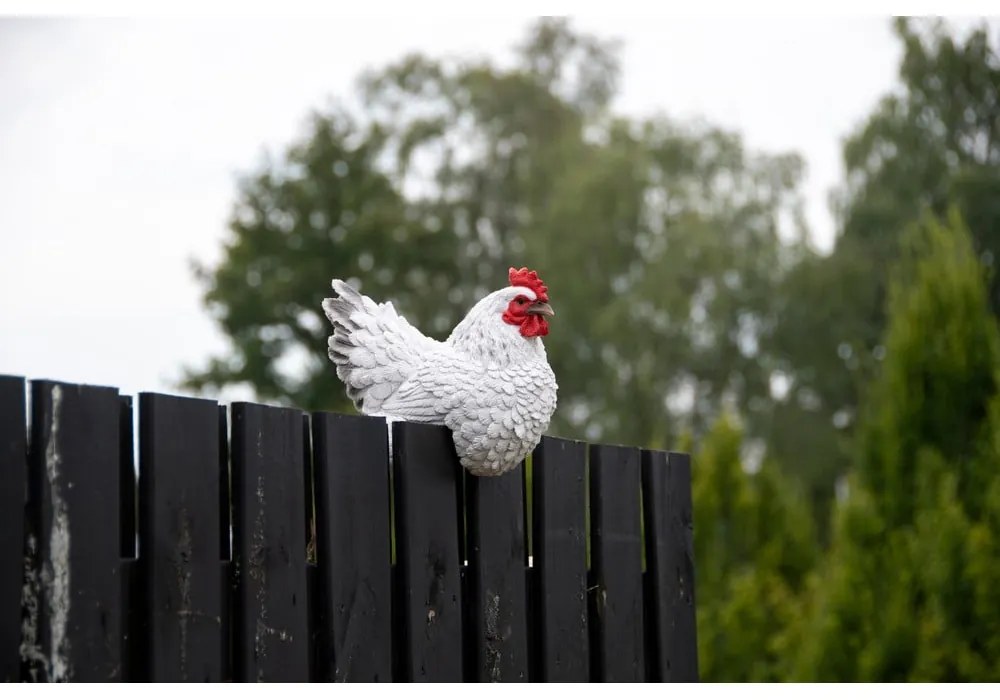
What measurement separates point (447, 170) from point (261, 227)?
2857mm

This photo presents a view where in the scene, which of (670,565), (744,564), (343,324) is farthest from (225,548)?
(744,564)

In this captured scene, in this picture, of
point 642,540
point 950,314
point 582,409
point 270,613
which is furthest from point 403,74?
point 270,613

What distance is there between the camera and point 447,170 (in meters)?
17.5

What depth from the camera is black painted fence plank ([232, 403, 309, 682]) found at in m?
2.69

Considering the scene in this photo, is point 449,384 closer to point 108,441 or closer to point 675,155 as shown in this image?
point 108,441

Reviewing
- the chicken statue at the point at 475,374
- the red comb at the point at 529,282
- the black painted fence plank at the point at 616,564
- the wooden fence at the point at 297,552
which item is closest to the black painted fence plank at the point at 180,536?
the wooden fence at the point at 297,552

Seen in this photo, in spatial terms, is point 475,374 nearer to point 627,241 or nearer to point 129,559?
point 129,559

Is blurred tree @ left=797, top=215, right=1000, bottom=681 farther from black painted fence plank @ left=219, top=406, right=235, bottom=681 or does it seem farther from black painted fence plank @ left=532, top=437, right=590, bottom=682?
black painted fence plank @ left=219, top=406, right=235, bottom=681

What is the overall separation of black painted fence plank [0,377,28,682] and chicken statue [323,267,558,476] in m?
1.14

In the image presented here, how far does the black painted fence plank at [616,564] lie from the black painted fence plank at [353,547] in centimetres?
86

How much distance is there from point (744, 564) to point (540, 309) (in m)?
7.02

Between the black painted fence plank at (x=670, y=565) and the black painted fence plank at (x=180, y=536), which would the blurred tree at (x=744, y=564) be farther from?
the black painted fence plank at (x=180, y=536)

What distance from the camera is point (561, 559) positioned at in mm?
3510

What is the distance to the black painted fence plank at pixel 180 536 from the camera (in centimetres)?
253
